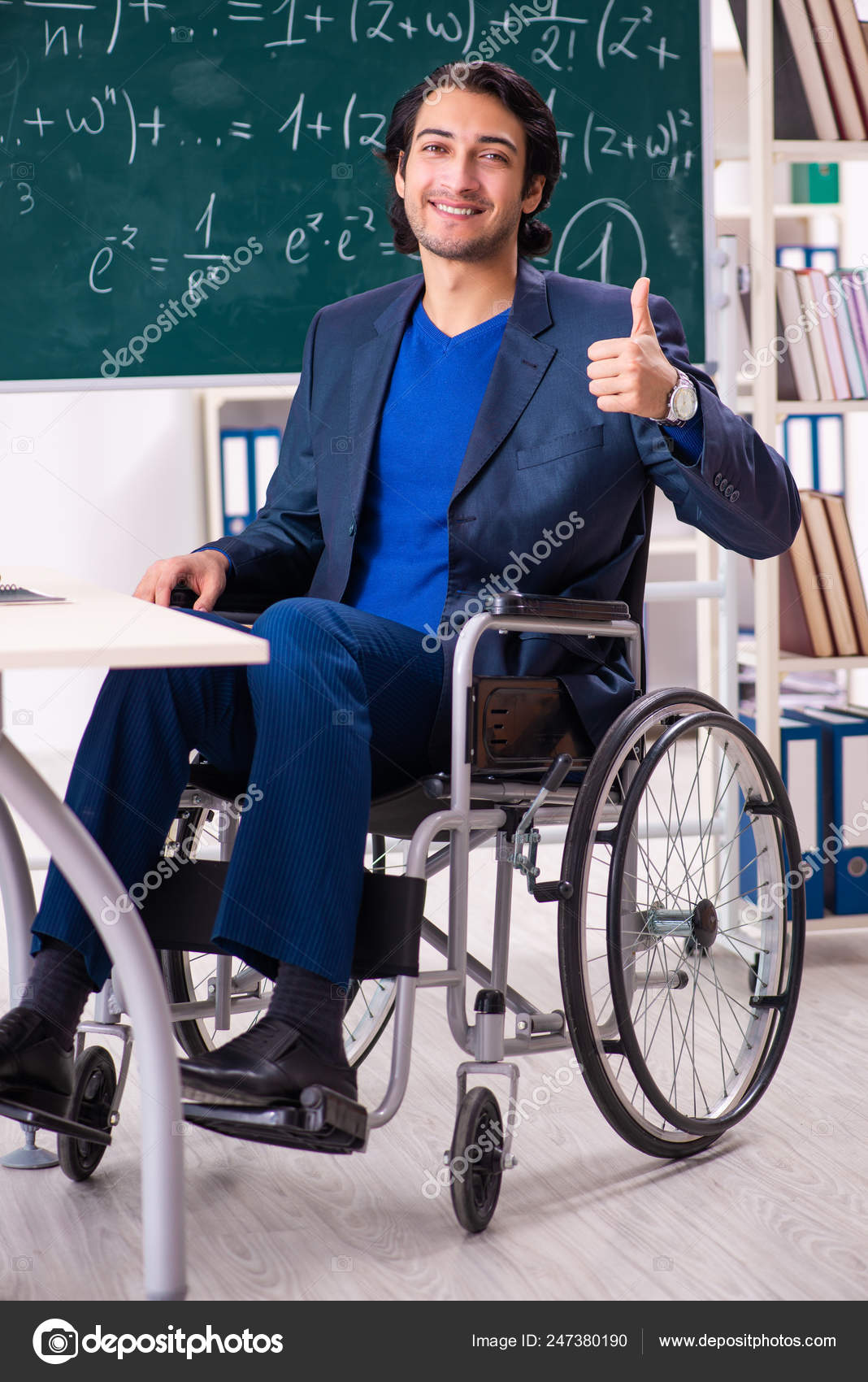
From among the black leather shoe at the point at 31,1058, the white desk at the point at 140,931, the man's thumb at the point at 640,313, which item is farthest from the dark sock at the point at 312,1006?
the man's thumb at the point at 640,313

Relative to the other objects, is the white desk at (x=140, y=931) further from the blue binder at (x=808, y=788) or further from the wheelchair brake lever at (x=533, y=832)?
the blue binder at (x=808, y=788)

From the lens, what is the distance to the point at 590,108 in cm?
253

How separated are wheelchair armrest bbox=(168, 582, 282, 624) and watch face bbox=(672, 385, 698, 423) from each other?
1.75ft

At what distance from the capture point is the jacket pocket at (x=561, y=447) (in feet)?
5.38

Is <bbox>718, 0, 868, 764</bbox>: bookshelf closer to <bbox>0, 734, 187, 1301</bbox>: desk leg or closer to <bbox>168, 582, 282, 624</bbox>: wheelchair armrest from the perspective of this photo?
<bbox>168, 582, 282, 624</bbox>: wheelchair armrest

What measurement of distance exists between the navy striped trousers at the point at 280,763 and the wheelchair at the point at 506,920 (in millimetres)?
69

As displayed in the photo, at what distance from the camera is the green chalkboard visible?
2.43 meters

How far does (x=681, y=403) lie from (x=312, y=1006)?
73 centimetres

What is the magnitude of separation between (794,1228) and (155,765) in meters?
0.80

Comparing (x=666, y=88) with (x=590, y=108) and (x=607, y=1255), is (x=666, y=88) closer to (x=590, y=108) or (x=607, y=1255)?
(x=590, y=108)

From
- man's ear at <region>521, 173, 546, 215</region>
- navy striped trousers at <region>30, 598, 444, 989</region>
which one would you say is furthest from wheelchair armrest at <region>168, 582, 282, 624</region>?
man's ear at <region>521, 173, 546, 215</region>

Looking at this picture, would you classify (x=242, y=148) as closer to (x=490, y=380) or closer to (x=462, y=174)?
(x=462, y=174)

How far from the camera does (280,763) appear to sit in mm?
1320
